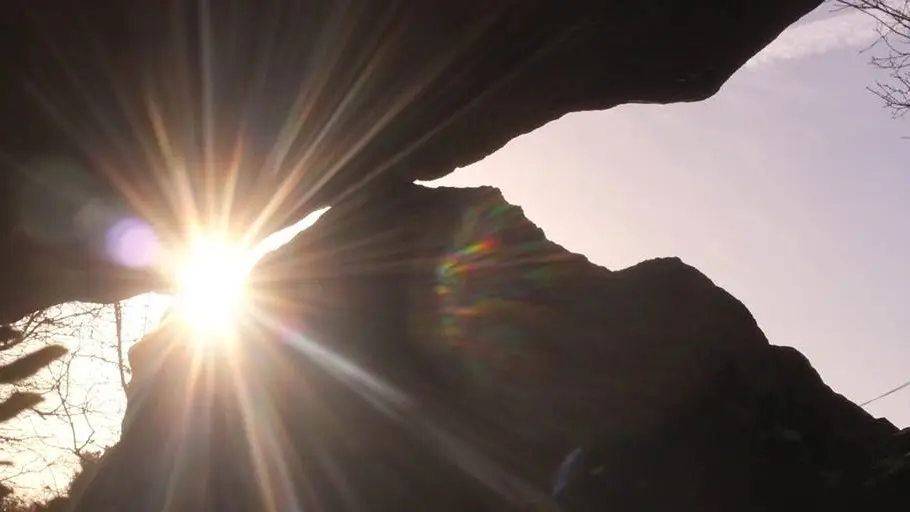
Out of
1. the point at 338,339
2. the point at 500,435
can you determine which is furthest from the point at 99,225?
the point at 500,435

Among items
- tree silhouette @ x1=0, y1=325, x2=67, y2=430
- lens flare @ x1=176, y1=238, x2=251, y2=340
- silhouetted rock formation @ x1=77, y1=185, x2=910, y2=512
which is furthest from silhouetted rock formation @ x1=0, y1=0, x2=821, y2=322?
tree silhouette @ x1=0, y1=325, x2=67, y2=430

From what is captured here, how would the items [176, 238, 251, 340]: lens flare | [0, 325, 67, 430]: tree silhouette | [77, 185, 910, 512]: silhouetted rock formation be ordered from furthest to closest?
[176, 238, 251, 340]: lens flare → [77, 185, 910, 512]: silhouetted rock formation → [0, 325, 67, 430]: tree silhouette

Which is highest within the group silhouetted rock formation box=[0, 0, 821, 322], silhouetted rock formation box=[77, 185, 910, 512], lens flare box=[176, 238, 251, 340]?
silhouetted rock formation box=[0, 0, 821, 322]

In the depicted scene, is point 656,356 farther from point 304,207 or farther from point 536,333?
point 304,207

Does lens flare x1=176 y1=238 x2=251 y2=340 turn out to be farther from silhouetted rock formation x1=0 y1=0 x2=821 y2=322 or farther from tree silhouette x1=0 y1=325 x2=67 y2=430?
tree silhouette x1=0 y1=325 x2=67 y2=430

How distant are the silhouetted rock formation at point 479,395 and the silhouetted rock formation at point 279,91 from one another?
0.96 meters

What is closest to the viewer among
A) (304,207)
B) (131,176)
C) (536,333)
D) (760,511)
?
(760,511)

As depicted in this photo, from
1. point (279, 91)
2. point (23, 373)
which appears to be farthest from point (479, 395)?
point (23, 373)

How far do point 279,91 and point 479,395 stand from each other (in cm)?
309

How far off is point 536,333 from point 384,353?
1399mm

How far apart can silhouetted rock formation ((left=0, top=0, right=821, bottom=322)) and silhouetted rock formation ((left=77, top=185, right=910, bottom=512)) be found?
0.96 metres

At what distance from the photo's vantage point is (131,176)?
22.0 ft

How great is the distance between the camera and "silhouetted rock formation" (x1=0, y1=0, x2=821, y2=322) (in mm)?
5480

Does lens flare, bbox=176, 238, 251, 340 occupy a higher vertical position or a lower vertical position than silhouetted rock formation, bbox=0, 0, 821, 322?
lower
